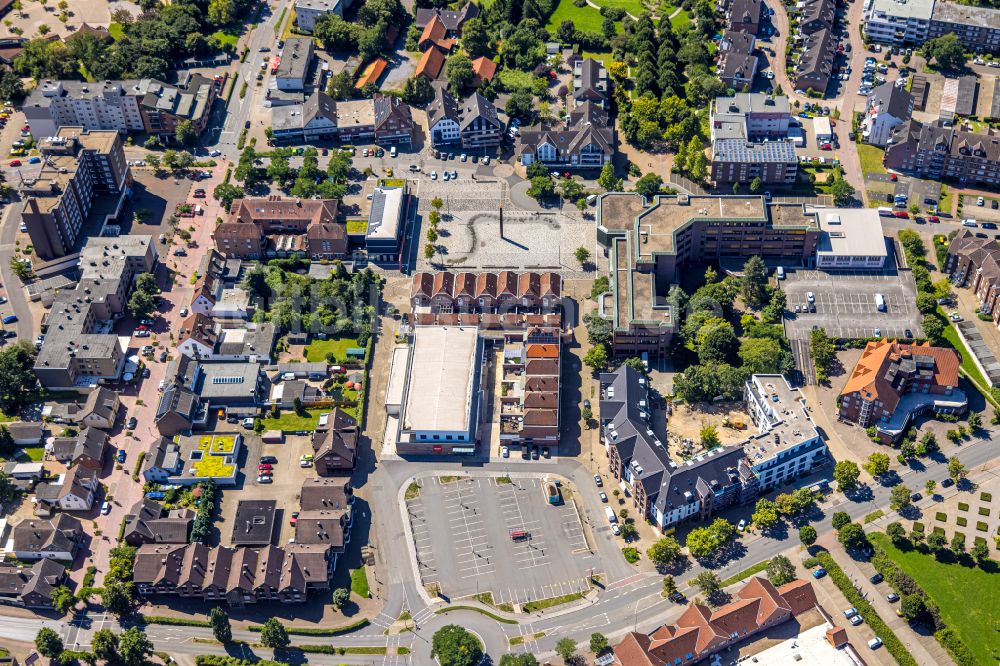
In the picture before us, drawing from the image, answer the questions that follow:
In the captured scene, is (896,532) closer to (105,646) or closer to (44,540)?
Answer: (105,646)

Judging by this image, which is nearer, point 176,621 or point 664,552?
point 176,621

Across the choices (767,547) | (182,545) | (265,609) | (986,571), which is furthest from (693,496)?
(182,545)

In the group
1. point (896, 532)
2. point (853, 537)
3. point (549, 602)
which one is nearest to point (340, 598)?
point (549, 602)

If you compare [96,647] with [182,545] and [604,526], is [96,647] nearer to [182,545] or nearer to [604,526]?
[182,545]

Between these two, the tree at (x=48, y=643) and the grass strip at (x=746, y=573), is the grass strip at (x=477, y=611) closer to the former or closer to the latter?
the grass strip at (x=746, y=573)

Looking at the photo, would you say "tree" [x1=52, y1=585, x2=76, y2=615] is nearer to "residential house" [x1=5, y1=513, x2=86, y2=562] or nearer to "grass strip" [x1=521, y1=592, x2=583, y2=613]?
"residential house" [x1=5, y1=513, x2=86, y2=562]

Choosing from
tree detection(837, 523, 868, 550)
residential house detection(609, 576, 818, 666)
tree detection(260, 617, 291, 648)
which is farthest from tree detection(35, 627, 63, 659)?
tree detection(837, 523, 868, 550)

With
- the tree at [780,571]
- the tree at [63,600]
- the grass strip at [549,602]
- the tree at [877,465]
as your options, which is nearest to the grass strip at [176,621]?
the tree at [63,600]
